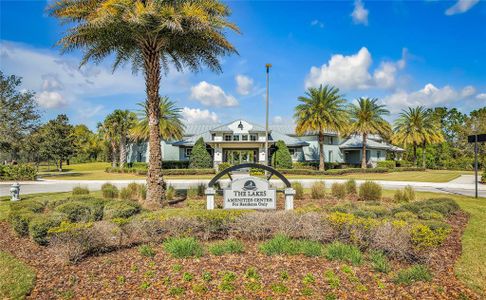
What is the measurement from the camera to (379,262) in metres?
5.26

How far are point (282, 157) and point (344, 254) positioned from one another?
94.0ft

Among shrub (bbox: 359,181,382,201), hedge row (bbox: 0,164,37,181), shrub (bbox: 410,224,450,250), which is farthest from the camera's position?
hedge row (bbox: 0,164,37,181)

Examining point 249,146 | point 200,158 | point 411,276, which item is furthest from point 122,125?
point 411,276

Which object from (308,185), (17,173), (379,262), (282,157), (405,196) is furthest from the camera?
(282,157)

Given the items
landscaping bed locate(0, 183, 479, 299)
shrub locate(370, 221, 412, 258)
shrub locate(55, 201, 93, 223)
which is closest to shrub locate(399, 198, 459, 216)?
landscaping bed locate(0, 183, 479, 299)

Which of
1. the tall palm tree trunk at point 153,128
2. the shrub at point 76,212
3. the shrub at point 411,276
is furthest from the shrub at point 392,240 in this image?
the tall palm tree trunk at point 153,128

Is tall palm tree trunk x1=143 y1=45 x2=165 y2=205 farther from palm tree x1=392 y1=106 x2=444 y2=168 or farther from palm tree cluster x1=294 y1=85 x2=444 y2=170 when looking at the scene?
palm tree x1=392 y1=106 x2=444 y2=168

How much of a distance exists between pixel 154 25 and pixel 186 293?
886 centimetres

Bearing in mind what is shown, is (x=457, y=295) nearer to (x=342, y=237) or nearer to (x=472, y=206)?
(x=342, y=237)

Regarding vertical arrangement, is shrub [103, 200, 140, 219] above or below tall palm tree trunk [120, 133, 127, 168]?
below

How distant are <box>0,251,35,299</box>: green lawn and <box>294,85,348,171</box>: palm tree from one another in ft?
95.6

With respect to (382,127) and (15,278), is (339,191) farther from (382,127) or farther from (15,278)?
(382,127)

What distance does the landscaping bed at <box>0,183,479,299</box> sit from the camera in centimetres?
460

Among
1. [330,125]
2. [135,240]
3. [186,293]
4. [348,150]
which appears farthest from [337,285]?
[348,150]
